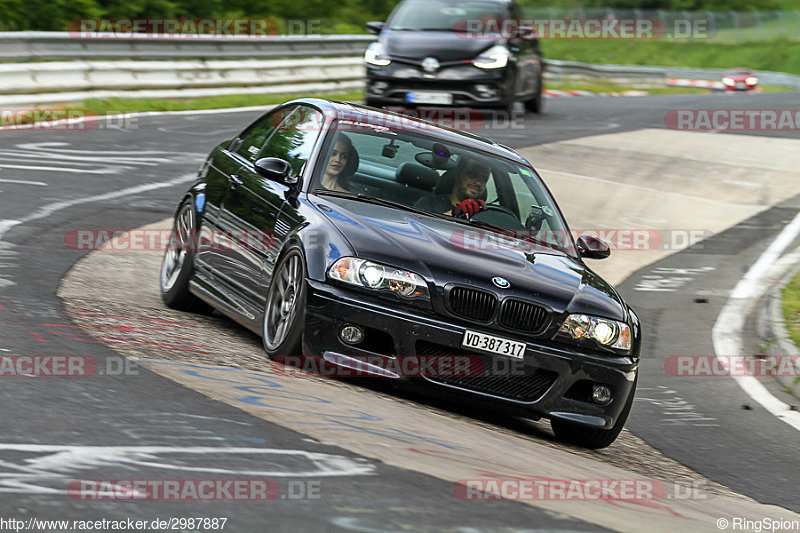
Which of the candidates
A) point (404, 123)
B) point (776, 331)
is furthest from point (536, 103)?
point (404, 123)

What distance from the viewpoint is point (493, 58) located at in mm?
20281

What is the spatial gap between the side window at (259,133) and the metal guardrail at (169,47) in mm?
10213

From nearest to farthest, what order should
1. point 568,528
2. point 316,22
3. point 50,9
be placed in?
point 568,528, point 50,9, point 316,22

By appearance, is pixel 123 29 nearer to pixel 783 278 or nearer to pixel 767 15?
pixel 783 278

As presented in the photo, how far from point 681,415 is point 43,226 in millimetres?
5597

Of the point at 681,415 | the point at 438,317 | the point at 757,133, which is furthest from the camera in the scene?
the point at 757,133

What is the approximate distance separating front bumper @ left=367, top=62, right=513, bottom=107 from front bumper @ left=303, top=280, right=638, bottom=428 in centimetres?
1319

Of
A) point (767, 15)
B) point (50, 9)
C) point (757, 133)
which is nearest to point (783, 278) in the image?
point (757, 133)

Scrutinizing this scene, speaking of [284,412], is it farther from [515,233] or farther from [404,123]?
[404,123]

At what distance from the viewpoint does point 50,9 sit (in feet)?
83.7

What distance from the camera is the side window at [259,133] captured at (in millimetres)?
8562

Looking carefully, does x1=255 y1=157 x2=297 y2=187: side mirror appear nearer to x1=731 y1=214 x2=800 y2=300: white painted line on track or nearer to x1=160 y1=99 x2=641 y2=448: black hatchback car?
x1=160 y1=99 x2=641 y2=448: black hatchback car

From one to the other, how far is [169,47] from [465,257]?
1619 cm

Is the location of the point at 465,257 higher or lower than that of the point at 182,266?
higher
